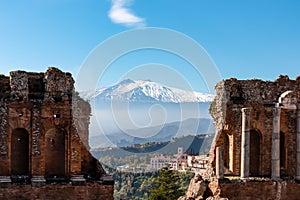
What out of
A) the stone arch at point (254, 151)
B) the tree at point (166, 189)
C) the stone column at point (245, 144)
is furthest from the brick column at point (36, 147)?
the tree at point (166, 189)

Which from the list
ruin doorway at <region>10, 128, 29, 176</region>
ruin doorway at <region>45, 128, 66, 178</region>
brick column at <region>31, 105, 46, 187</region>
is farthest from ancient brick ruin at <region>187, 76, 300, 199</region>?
ruin doorway at <region>10, 128, 29, 176</region>

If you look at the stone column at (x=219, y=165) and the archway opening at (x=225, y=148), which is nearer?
the stone column at (x=219, y=165)

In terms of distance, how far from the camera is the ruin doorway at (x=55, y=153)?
20281 mm

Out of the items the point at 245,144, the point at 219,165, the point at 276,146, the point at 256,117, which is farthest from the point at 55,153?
the point at 276,146

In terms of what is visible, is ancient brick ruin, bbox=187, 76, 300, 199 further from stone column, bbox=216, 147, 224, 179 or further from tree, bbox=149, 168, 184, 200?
tree, bbox=149, 168, 184, 200

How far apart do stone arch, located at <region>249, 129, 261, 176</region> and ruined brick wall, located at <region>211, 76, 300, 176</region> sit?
0.06m

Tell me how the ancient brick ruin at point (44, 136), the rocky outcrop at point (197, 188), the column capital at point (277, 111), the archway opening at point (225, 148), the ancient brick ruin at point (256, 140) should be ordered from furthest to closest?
the archway opening at point (225, 148)
the column capital at point (277, 111)
the ancient brick ruin at point (256, 140)
the rocky outcrop at point (197, 188)
the ancient brick ruin at point (44, 136)

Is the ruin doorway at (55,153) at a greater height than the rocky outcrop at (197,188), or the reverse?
the ruin doorway at (55,153)

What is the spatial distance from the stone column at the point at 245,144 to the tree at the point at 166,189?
44.2ft

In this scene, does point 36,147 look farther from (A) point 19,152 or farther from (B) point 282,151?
(B) point 282,151

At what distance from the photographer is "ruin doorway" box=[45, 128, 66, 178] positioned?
2028 cm

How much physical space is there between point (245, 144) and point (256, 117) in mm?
1878

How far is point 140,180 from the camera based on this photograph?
50344mm

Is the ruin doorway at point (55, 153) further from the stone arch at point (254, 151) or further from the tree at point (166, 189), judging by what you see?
the tree at point (166, 189)
